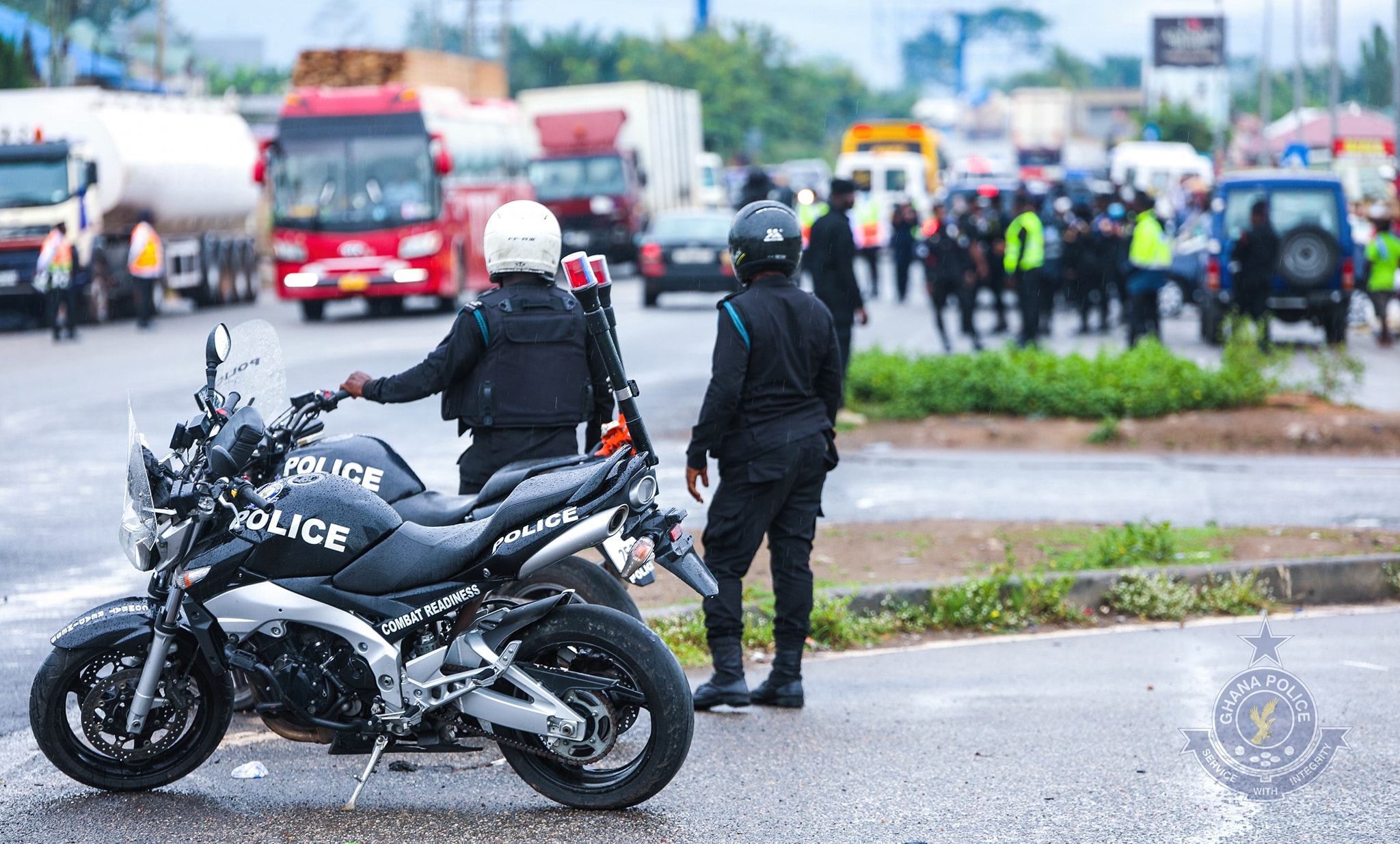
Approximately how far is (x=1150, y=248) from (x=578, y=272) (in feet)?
49.2

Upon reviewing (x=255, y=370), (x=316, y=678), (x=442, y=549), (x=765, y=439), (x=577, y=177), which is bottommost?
(x=316, y=678)

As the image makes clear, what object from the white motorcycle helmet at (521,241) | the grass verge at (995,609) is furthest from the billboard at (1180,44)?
the white motorcycle helmet at (521,241)

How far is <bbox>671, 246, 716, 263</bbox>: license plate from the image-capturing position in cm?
2567

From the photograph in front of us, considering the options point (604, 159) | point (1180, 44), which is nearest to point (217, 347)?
point (604, 159)

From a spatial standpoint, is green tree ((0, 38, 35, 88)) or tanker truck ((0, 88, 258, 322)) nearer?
tanker truck ((0, 88, 258, 322))

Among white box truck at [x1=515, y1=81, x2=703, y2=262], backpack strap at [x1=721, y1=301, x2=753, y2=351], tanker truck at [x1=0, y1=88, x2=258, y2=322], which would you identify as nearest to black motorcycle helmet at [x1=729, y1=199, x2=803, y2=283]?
backpack strap at [x1=721, y1=301, x2=753, y2=351]

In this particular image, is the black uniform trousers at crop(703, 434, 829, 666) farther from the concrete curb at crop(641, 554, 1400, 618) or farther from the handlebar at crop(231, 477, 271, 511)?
the handlebar at crop(231, 477, 271, 511)

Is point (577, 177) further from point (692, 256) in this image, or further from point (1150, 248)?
point (1150, 248)

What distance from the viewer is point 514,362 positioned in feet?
18.8

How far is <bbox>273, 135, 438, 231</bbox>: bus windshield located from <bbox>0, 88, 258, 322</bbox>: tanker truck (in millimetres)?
2879

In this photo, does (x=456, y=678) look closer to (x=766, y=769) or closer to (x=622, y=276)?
(x=766, y=769)

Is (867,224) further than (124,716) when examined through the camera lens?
Yes

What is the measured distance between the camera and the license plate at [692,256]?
2567 centimetres

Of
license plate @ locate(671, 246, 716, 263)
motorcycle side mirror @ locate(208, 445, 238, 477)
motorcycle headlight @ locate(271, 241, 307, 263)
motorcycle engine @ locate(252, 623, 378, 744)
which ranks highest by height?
motorcycle headlight @ locate(271, 241, 307, 263)
